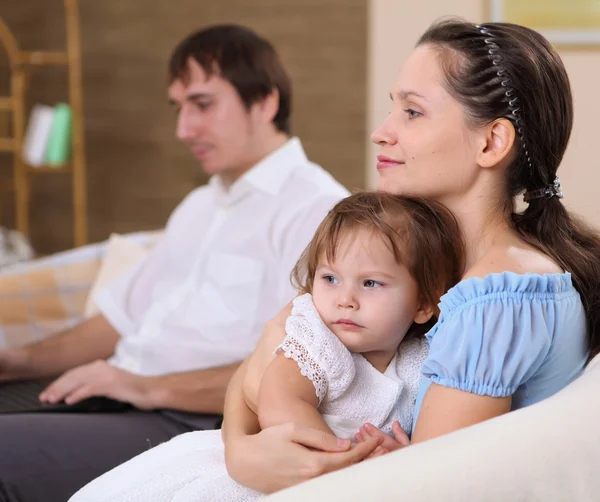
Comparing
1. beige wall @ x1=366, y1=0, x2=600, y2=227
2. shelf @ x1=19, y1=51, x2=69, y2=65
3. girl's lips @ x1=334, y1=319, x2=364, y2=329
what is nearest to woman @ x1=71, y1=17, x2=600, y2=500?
girl's lips @ x1=334, y1=319, x2=364, y2=329

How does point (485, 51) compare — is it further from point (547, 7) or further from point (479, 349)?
point (547, 7)

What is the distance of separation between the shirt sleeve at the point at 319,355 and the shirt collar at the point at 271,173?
866 millimetres

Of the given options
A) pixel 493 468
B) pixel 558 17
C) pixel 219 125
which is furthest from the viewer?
pixel 558 17

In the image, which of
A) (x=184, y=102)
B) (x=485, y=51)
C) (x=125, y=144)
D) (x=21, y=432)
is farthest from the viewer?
(x=125, y=144)

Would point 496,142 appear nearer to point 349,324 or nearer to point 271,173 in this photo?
point 349,324

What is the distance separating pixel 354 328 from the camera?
4.17 ft

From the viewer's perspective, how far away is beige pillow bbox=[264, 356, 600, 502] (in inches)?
37.9

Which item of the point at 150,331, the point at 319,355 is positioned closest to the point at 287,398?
the point at 319,355

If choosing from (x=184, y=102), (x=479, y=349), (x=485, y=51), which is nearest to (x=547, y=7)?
(x=184, y=102)

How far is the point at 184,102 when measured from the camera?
89.1 inches

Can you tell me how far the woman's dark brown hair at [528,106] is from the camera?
126 centimetres

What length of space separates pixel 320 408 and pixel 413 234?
27 centimetres

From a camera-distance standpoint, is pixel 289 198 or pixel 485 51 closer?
pixel 485 51

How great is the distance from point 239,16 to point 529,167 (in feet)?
11.9
